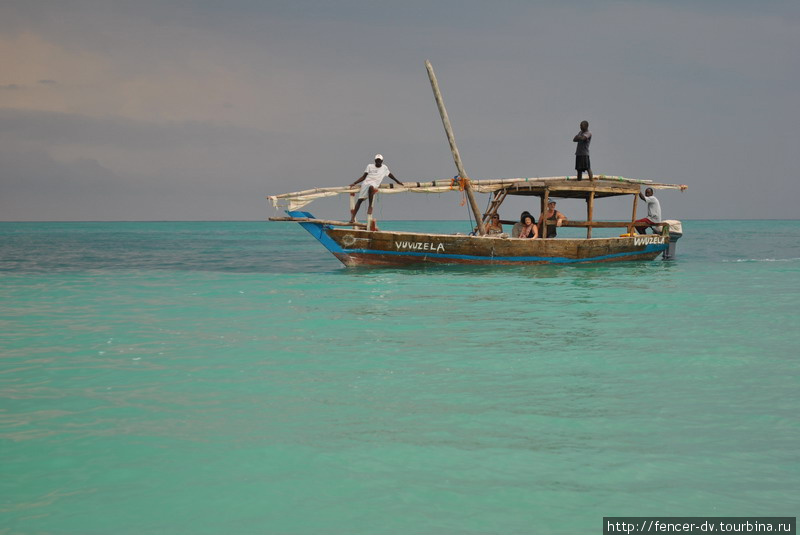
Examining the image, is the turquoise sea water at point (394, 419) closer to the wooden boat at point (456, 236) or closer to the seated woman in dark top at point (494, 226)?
the wooden boat at point (456, 236)

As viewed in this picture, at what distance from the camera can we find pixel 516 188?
1958cm

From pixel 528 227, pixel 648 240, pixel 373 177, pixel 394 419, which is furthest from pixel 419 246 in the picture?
pixel 394 419

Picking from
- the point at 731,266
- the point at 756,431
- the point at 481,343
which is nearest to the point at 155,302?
the point at 481,343

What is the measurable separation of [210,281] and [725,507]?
51.6 ft

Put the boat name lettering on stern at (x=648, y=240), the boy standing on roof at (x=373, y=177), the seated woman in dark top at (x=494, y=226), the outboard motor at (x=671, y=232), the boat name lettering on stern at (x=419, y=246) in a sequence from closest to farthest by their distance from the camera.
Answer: the boy standing on roof at (x=373, y=177) → the boat name lettering on stern at (x=419, y=246) → the seated woman in dark top at (x=494, y=226) → the boat name lettering on stern at (x=648, y=240) → the outboard motor at (x=671, y=232)

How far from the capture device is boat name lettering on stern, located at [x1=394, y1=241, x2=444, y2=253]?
18.7 meters

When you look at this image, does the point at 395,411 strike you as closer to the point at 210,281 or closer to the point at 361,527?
the point at 361,527

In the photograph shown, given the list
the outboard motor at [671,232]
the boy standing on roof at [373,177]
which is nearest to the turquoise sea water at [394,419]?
the boy standing on roof at [373,177]

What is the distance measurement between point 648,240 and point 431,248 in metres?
7.07

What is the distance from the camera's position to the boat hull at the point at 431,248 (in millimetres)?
18625

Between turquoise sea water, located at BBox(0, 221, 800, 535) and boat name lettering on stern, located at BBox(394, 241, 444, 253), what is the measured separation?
6468 millimetres

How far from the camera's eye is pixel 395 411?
597cm

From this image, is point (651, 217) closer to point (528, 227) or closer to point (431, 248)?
point (528, 227)

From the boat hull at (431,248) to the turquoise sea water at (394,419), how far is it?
Result: 649 centimetres
